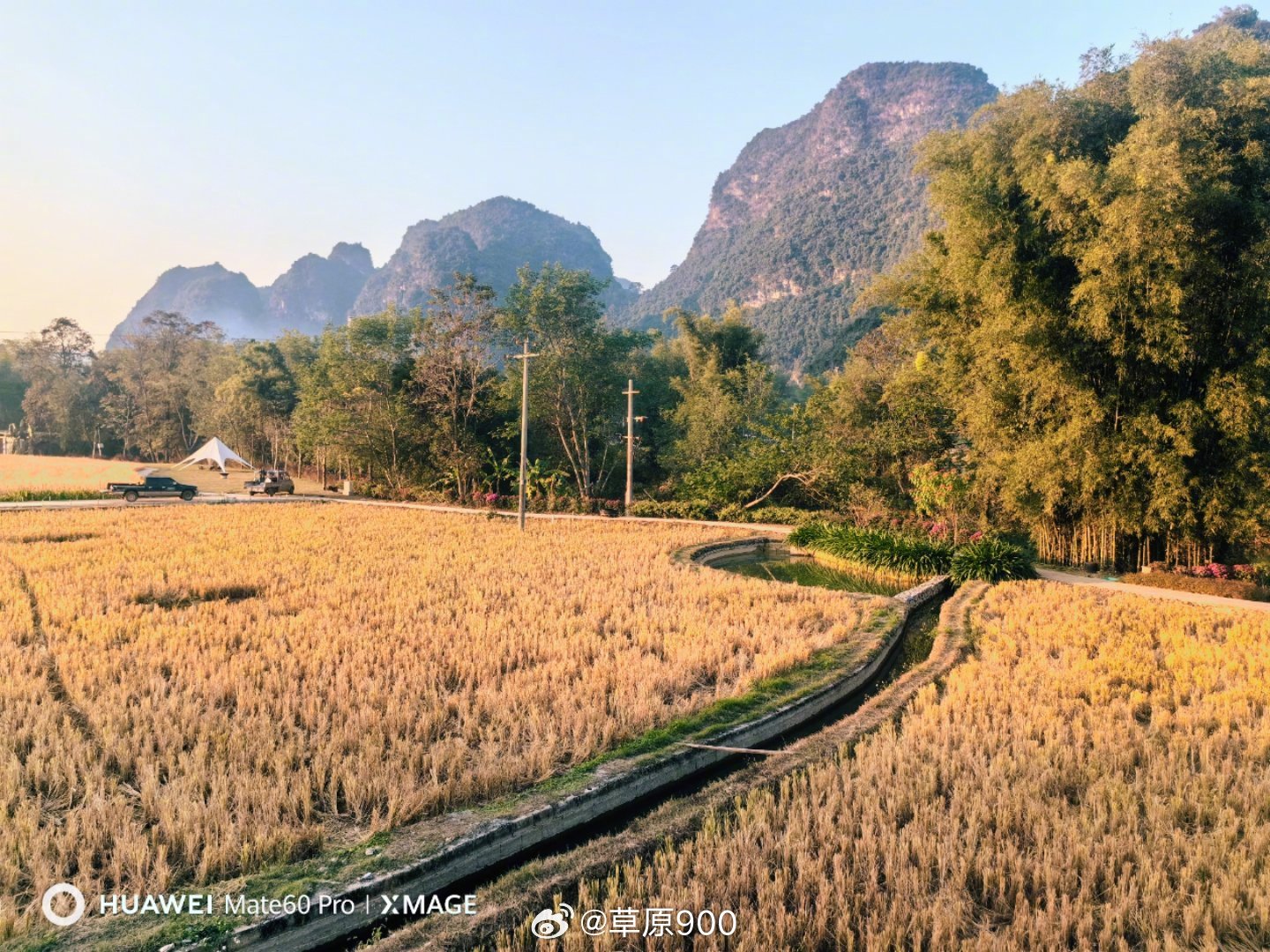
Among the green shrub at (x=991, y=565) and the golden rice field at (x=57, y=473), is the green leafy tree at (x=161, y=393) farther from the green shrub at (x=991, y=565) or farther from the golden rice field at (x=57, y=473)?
the green shrub at (x=991, y=565)

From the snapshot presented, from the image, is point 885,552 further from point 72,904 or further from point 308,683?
point 72,904

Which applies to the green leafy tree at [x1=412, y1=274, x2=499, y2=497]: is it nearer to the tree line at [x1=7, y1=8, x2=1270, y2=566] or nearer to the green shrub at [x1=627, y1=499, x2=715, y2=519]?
the tree line at [x1=7, y1=8, x2=1270, y2=566]

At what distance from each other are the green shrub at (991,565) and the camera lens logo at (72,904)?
40.8 feet

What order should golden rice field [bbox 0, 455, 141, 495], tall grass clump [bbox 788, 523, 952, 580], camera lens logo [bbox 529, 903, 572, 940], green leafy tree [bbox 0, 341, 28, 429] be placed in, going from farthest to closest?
green leafy tree [bbox 0, 341, 28, 429] → golden rice field [bbox 0, 455, 141, 495] → tall grass clump [bbox 788, 523, 952, 580] → camera lens logo [bbox 529, 903, 572, 940]

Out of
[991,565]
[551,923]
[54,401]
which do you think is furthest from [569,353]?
[54,401]

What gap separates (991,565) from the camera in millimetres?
12062

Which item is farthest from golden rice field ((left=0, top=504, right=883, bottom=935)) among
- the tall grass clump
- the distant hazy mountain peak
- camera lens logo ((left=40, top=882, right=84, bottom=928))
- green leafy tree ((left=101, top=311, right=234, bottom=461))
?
green leafy tree ((left=101, top=311, right=234, bottom=461))

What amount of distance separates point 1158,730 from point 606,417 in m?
23.3

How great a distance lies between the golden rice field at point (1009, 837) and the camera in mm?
3029

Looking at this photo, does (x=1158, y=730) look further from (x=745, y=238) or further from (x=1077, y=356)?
(x=745, y=238)

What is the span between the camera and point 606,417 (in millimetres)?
27453

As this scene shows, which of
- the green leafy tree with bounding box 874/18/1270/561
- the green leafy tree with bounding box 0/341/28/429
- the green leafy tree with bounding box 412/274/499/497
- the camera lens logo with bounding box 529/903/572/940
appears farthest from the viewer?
the green leafy tree with bounding box 0/341/28/429

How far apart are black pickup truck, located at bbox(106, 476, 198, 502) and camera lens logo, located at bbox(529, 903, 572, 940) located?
28.9m

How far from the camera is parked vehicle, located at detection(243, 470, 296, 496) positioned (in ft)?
96.7
